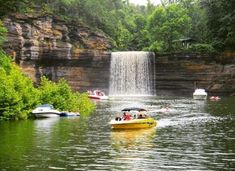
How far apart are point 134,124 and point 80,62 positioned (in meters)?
47.9

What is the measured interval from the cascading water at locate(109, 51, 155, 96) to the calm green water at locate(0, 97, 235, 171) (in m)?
44.4

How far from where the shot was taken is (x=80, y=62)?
83.4 meters

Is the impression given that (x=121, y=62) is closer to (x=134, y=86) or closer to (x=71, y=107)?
(x=134, y=86)

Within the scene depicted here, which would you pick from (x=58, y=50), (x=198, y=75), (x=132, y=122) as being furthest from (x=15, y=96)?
(x=198, y=75)

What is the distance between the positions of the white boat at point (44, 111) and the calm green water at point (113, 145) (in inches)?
45.2

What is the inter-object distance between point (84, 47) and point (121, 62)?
7.09m

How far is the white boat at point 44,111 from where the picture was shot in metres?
42.4

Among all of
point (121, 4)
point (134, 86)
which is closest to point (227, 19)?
point (134, 86)

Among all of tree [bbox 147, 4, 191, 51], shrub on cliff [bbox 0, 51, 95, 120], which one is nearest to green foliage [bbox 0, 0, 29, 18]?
shrub on cliff [bbox 0, 51, 95, 120]

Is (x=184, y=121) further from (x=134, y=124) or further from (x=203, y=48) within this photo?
(x=203, y=48)

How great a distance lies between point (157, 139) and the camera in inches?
1202

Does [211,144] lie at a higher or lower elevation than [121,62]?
lower

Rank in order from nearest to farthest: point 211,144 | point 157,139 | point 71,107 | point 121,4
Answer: point 211,144 → point 157,139 → point 71,107 → point 121,4

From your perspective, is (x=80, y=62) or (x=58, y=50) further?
(x=80, y=62)
